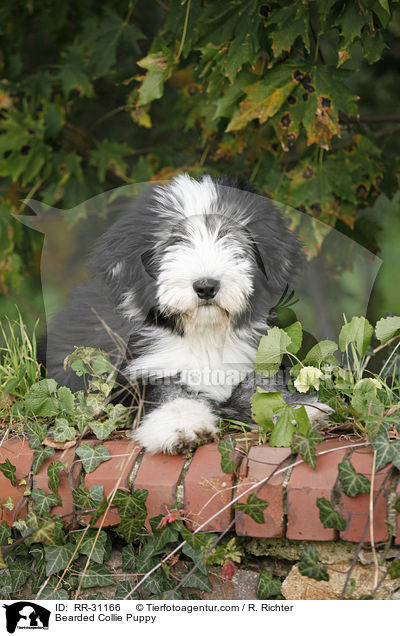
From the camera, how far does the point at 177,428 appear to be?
7.43 ft

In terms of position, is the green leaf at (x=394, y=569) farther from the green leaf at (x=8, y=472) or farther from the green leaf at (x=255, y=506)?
the green leaf at (x=8, y=472)

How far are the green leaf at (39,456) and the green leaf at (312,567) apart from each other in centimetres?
94

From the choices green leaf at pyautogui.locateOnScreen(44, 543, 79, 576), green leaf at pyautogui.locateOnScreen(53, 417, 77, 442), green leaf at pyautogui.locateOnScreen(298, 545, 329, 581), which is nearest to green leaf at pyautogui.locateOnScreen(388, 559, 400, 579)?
green leaf at pyautogui.locateOnScreen(298, 545, 329, 581)

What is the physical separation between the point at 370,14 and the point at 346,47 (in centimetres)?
16

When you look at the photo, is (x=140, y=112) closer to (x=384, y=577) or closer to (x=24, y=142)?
(x=24, y=142)

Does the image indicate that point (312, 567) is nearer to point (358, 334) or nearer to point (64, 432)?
point (358, 334)

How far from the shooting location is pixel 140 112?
12.6 ft

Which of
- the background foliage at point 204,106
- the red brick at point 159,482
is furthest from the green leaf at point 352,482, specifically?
the background foliage at point 204,106

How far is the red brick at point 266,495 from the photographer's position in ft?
6.70

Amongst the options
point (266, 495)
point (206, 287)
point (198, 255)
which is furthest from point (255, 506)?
point (198, 255)

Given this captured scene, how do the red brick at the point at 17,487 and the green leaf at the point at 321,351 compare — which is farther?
the green leaf at the point at 321,351

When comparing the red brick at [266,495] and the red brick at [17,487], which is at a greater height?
the red brick at [266,495]

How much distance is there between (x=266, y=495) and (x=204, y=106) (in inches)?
94.8
